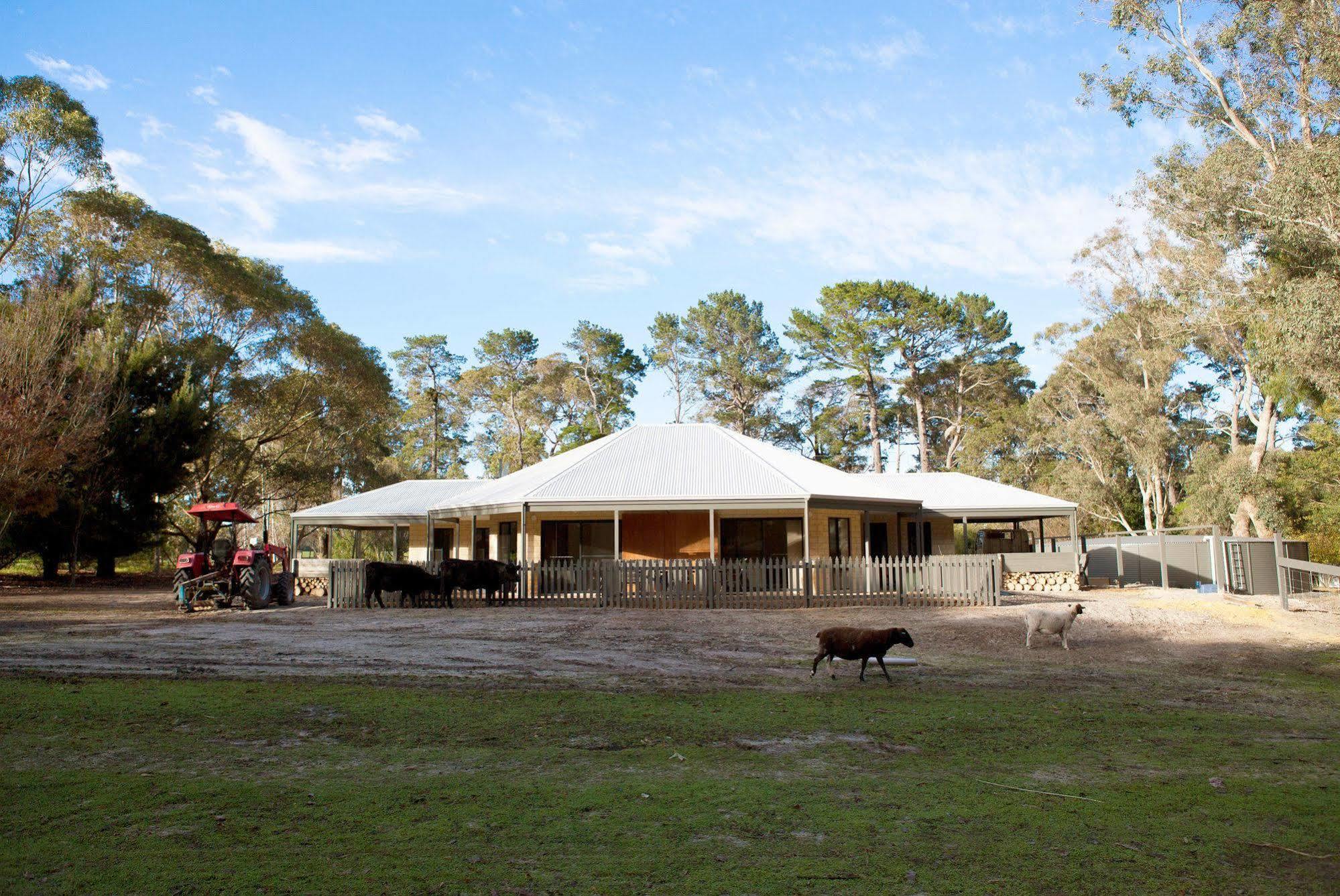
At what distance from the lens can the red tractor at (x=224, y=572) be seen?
2114 centimetres

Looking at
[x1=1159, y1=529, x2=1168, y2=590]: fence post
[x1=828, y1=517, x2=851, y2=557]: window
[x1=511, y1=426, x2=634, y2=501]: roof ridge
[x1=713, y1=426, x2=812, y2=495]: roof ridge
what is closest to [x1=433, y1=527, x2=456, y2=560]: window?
[x1=511, y1=426, x2=634, y2=501]: roof ridge

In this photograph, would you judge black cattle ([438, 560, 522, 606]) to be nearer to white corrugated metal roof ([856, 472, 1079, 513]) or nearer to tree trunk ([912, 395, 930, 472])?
white corrugated metal roof ([856, 472, 1079, 513])

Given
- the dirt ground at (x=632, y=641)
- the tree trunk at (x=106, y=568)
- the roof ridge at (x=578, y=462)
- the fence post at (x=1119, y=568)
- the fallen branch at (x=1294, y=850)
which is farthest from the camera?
the tree trunk at (x=106, y=568)

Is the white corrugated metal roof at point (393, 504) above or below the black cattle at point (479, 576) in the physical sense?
above

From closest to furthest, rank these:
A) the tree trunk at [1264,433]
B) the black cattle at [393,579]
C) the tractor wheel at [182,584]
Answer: the tractor wheel at [182,584], the black cattle at [393,579], the tree trunk at [1264,433]

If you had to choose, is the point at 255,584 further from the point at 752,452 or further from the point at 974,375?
the point at 974,375

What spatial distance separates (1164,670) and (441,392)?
59.2m

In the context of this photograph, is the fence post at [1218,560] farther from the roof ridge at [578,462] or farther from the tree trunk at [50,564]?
the tree trunk at [50,564]

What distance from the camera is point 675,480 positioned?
83.8 feet

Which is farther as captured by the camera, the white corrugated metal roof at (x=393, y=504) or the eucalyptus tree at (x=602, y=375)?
the eucalyptus tree at (x=602, y=375)

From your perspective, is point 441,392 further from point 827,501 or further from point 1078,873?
point 1078,873

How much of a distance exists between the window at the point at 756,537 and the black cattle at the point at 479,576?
24.3ft

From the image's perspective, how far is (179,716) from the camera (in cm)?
764

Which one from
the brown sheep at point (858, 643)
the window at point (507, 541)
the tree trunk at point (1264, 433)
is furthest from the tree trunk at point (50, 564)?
the tree trunk at point (1264, 433)
